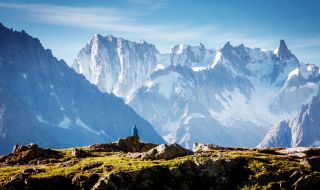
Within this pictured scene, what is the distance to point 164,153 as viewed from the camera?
57.8m

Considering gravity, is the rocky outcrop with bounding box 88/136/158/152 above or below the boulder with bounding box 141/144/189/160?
above

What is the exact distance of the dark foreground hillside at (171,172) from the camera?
166 feet

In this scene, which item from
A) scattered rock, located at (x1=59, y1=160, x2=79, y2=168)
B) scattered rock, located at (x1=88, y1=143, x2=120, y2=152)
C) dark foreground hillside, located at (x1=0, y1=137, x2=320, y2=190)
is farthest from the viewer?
scattered rock, located at (x1=88, y1=143, x2=120, y2=152)

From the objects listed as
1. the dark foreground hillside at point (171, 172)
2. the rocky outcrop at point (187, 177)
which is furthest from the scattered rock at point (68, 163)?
the rocky outcrop at point (187, 177)

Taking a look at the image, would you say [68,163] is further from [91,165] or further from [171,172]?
[171,172]

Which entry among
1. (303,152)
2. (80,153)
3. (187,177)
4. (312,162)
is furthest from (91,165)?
(303,152)

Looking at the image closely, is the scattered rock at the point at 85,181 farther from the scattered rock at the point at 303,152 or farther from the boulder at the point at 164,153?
the scattered rock at the point at 303,152

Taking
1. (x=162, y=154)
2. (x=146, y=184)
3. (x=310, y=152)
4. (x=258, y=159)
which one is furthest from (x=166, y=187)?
(x=310, y=152)

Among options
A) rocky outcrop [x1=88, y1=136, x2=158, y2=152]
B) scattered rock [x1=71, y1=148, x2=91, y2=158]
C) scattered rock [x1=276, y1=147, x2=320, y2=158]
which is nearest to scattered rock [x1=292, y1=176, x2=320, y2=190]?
scattered rock [x1=276, y1=147, x2=320, y2=158]

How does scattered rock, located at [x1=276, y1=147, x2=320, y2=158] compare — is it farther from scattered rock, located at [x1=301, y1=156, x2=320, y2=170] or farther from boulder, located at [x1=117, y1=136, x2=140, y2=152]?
boulder, located at [x1=117, y1=136, x2=140, y2=152]

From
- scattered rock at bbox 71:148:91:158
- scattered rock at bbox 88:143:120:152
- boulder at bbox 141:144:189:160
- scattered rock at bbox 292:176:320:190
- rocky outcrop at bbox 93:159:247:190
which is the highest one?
scattered rock at bbox 88:143:120:152

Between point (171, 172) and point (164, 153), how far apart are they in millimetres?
5275

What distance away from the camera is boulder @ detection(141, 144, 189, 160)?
57.6m

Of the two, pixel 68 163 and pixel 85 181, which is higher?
pixel 68 163
